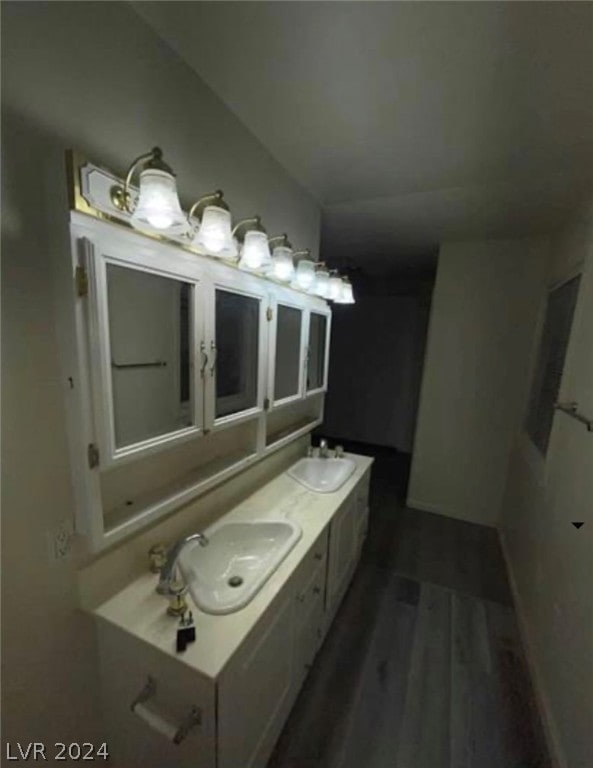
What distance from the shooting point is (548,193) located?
1.83 meters

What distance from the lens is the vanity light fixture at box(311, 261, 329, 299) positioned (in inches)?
72.6

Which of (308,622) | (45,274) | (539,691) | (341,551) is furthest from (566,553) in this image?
(45,274)

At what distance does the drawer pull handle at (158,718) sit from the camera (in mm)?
850

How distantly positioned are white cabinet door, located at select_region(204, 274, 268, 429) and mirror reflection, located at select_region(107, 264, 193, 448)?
3.4 inches

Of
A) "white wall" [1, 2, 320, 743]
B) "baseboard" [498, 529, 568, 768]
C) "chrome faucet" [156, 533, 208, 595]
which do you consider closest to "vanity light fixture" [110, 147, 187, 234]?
"white wall" [1, 2, 320, 743]

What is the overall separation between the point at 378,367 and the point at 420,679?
384cm

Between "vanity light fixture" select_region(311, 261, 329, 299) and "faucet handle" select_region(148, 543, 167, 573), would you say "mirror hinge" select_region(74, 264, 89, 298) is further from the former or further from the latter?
"vanity light fixture" select_region(311, 261, 329, 299)

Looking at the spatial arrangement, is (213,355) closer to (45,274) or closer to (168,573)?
(45,274)

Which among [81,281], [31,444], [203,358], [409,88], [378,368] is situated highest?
[409,88]

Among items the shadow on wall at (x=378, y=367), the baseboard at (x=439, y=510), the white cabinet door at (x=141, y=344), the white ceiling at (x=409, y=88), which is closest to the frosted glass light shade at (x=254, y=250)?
the white cabinet door at (x=141, y=344)

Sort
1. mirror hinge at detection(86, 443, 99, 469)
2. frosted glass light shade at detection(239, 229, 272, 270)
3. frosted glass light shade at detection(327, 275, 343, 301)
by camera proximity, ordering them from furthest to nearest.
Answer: frosted glass light shade at detection(327, 275, 343, 301) < frosted glass light shade at detection(239, 229, 272, 270) < mirror hinge at detection(86, 443, 99, 469)

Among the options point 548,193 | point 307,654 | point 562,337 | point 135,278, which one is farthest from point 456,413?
point 135,278

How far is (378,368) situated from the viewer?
5000 mm

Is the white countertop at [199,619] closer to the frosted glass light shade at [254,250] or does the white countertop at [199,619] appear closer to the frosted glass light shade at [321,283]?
the frosted glass light shade at [254,250]
